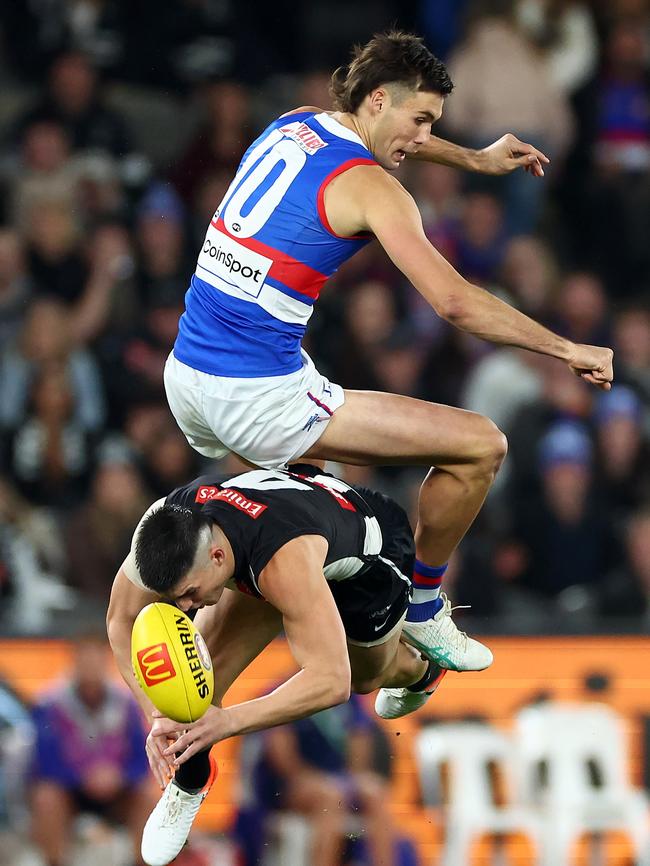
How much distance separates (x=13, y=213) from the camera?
11281mm

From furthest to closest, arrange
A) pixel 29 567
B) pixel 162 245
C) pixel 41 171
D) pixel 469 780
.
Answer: pixel 41 171 < pixel 162 245 < pixel 29 567 < pixel 469 780

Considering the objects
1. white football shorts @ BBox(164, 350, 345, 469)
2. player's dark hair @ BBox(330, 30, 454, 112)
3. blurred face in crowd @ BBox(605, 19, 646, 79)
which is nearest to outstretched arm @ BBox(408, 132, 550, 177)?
player's dark hair @ BBox(330, 30, 454, 112)

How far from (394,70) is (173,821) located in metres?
2.86

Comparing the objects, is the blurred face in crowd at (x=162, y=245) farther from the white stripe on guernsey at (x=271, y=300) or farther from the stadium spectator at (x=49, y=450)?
the white stripe on guernsey at (x=271, y=300)

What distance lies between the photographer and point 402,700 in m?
7.20

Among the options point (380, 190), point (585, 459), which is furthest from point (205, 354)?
point (585, 459)

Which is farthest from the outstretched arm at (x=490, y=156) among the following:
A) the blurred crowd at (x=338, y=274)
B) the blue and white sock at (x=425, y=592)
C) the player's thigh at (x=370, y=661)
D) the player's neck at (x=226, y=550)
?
the blurred crowd at (x=338, y=274)

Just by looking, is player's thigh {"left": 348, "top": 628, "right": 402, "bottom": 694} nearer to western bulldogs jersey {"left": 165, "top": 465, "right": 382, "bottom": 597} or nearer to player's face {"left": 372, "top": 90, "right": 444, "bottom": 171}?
western bulldogs jersey {"left": 165, "top": 465, "right": 382, "bottom": 597}

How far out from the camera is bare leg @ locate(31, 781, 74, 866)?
30.0 ft

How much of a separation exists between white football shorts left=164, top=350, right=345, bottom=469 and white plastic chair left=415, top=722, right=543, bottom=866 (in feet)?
12.3

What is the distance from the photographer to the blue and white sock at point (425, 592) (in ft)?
21.6

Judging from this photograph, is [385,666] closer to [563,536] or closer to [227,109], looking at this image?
[563,536]

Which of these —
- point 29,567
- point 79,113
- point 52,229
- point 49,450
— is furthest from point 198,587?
point 79,113

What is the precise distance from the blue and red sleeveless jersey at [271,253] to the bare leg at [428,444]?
0.94ft
